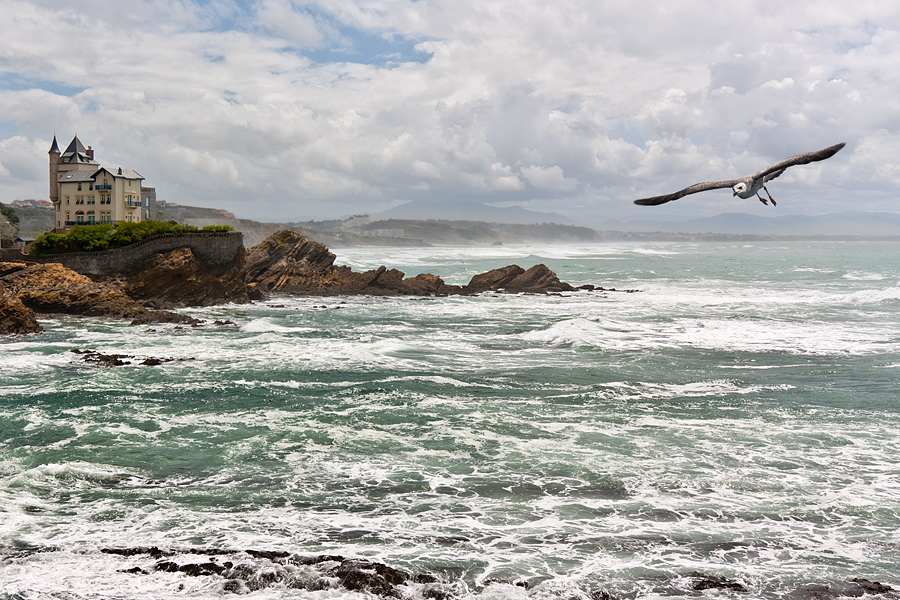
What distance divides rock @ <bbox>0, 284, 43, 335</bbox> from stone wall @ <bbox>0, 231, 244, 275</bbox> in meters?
9.58

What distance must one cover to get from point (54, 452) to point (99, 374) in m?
7.93

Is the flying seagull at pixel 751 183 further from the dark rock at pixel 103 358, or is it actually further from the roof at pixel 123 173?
the roof at pixel 123 173

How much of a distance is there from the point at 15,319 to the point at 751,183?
29.4m

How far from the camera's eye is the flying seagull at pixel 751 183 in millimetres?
10977

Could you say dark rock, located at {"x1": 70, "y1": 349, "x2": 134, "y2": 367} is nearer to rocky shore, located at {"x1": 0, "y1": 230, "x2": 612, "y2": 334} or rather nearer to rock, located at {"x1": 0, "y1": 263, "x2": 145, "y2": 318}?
rocky shore, located at {"x1": 0, "y1": 230, "x2": 612, "y2": 334}

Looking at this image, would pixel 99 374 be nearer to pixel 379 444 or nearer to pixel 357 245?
pixel 379 444

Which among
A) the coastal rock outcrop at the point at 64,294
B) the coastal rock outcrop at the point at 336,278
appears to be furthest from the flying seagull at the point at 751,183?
the coastal rock outcrop at the point at 336,278

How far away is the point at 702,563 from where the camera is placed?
33.7ft

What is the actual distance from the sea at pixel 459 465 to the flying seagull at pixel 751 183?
16.9ft

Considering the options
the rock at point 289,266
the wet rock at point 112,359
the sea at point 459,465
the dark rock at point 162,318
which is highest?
the rock at point 289,266

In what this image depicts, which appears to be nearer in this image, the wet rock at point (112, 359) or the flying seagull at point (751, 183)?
the flying seagull at point (751, 183)

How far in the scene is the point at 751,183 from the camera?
Result: 37.9ft

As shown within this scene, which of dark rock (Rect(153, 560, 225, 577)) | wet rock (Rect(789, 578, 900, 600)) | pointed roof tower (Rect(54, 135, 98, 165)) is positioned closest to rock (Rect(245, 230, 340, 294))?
pointed roof tower (Rect(54, 135, 98, 165))

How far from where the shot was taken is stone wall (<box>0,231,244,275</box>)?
39938mm
